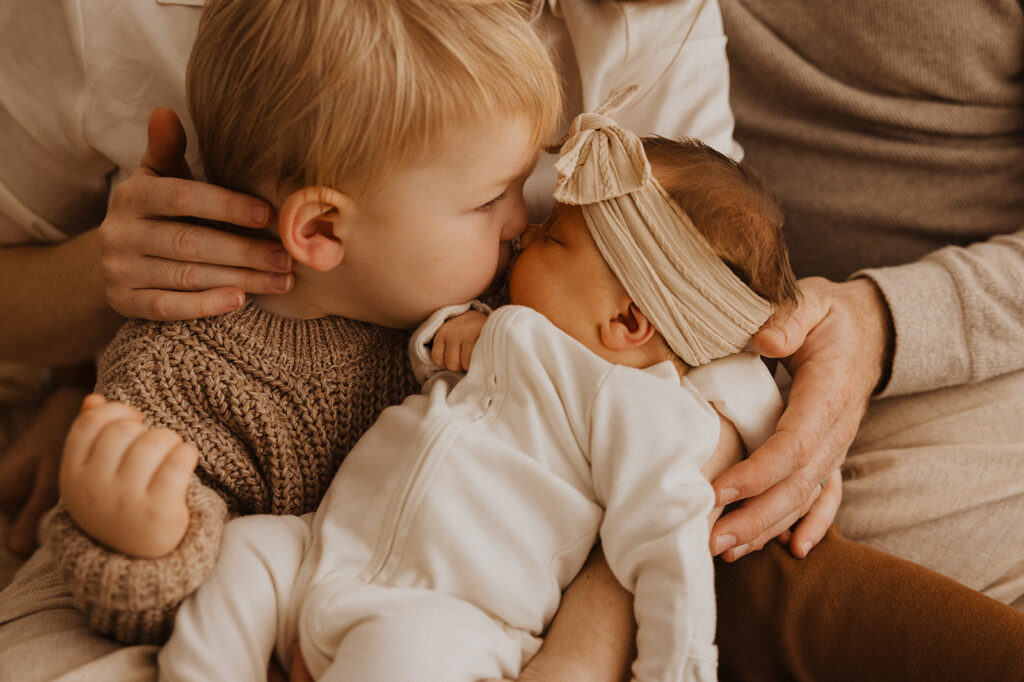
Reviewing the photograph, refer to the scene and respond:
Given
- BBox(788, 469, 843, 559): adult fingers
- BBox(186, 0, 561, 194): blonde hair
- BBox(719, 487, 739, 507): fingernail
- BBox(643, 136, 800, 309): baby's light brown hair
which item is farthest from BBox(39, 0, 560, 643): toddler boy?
BBox(788, 469, 843, 559): adult fingers

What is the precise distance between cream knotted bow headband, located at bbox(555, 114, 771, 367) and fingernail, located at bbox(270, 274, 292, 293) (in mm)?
342

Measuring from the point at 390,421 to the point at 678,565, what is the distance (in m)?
0.37

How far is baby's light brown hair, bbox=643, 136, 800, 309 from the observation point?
0.88 metres

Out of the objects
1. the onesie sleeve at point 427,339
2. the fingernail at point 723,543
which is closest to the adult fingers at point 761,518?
the fingernail at point 723,543

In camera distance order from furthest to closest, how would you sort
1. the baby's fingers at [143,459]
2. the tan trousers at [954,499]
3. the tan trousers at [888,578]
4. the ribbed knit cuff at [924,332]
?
the ribbed knit cuff at [924,332] → the tan trousers at [954,499] → the tan trousers at [888,578] → the baby's fingers at [143,459]

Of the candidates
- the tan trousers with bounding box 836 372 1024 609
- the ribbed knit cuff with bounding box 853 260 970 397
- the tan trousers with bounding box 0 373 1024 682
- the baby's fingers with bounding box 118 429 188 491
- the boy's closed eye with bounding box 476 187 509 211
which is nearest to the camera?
the baby's fingers with bounding box 118 429 188 491

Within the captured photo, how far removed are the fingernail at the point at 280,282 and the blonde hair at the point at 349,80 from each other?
0.37 ft

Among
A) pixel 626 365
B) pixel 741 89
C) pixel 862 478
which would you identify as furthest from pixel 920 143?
pixel 626 365

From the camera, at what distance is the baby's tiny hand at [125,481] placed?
0.72 meters

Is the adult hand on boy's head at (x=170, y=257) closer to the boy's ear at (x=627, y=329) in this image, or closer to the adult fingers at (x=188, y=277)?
the adult fingers at (x=188, y=277)

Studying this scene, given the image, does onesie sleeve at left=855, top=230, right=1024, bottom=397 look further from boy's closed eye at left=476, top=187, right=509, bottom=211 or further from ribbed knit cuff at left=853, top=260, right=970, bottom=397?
boy's closed eye at left=476, top=187, right=509, bottom=211

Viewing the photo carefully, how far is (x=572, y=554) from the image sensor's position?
0.89 metres

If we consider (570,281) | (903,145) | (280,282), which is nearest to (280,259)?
(280,282)

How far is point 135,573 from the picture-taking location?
0.74 metres
